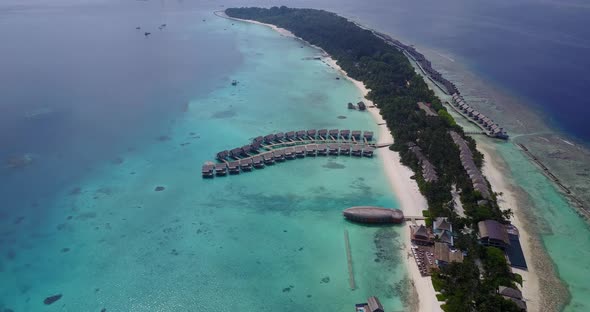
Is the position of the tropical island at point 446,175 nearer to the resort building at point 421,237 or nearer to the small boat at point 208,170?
the resort building at point 421,237

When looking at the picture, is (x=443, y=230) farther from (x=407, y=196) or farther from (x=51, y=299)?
(x=51, y=299)

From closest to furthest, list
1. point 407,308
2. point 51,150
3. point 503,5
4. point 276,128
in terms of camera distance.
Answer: point 407,308
point 51,150
point 276,128
point 503,5

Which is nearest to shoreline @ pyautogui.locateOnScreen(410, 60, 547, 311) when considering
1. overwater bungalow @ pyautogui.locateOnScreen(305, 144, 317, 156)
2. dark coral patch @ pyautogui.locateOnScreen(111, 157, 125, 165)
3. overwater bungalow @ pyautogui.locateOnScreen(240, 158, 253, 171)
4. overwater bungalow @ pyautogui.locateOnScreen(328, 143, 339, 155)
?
overwater bungalow @ pyautogui.locateOnScreen(328, 143, 339, 155)

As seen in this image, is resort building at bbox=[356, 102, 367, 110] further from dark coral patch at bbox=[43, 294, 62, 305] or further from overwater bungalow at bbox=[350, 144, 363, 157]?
dark coral patch at bbox=[43, 294, 62, 305]

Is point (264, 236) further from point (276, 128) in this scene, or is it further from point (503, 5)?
point (503, 5)

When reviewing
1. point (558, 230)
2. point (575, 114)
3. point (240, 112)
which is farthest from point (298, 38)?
point (558, 230)

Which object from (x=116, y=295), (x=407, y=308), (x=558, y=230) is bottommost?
(x=116, y=295)
